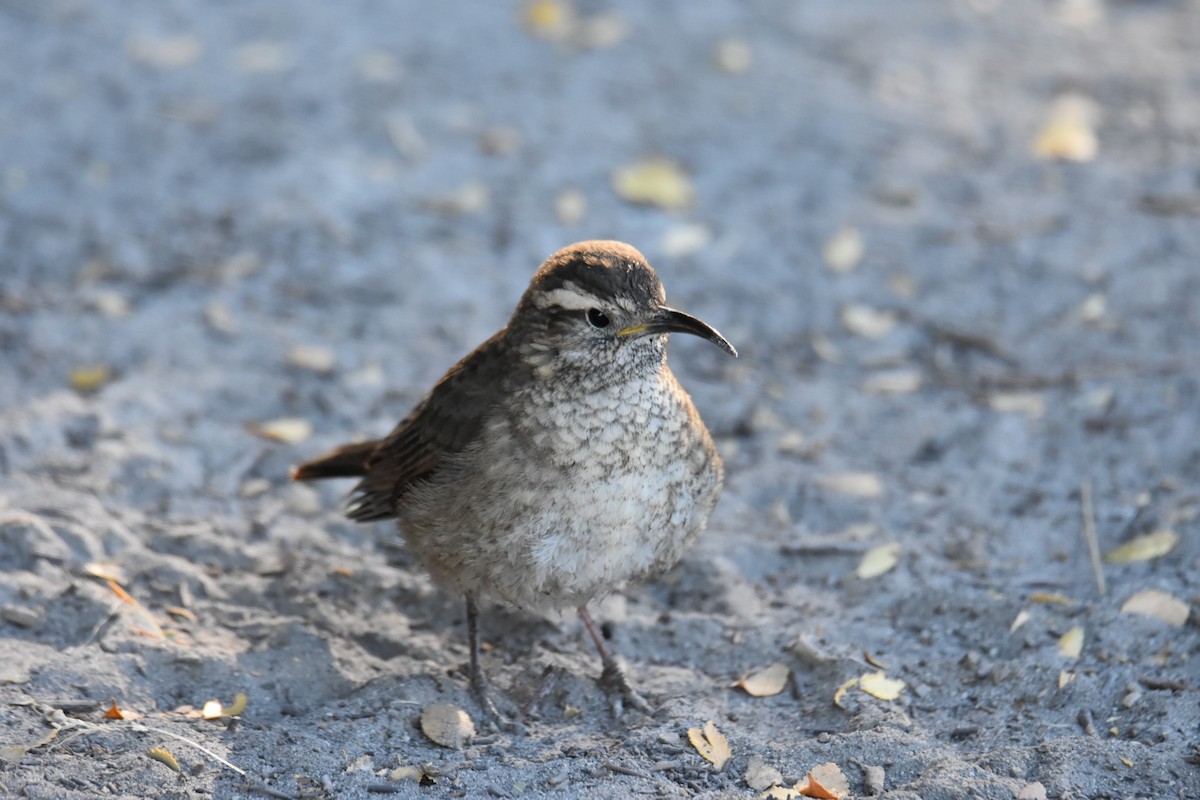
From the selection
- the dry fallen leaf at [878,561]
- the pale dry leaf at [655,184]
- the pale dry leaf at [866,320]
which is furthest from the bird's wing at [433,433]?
the pale dry leaf at [655,184]

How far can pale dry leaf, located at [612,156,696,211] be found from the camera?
7590mm

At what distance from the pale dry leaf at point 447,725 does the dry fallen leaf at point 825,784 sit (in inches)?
44.1

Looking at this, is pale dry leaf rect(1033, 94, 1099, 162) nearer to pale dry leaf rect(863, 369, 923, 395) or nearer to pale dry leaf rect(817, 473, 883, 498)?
pale dry leaf rect(863, 369, 923, 395)

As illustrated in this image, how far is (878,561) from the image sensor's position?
516cm

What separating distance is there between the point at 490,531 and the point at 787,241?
3.56 metres

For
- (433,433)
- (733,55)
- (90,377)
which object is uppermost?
(733,55)

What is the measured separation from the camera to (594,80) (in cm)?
858

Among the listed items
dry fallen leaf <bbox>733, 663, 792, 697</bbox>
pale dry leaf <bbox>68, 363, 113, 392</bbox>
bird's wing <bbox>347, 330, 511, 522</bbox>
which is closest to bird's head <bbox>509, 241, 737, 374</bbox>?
bird's wing <bbox>347, 330, 511, 522</bbox>

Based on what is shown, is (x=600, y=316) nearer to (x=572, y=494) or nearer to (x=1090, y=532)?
(x=572, y=494)

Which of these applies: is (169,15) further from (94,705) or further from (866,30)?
(94,705)

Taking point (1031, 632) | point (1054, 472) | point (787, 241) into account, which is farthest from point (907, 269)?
point (1031, 632)

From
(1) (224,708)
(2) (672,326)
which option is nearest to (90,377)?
(1) (224,708)

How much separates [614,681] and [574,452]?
0.95 metres

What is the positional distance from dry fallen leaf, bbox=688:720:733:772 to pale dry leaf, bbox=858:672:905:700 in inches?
22.3
